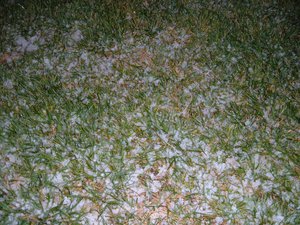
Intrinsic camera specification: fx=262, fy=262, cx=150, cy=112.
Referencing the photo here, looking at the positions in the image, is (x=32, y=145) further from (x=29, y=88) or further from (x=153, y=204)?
(x=153, y=204)

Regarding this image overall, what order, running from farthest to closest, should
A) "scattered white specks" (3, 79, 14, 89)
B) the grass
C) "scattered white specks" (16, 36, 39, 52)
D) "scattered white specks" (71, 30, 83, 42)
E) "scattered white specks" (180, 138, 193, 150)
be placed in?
"scattered white specks" (71, 30, 83, 42) → "scattered white specks" (16, 36, 39, 52) → "scattered white specks" (3, 79, 14, 89) → "scattered white specks" (180, 138, 193, 150) → the grass

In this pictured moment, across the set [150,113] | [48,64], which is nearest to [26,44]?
[48,64]

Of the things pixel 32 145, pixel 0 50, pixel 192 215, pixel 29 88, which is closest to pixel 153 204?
pixel 192 215

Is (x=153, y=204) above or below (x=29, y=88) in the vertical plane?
below

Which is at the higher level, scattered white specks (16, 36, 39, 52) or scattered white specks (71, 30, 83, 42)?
scattered white specks (71, 30, 83, 42)

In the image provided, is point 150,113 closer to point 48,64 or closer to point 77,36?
point 48,64

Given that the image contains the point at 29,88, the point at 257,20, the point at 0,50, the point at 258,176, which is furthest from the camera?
the point at 257,20

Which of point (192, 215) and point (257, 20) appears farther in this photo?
point (257, 20)

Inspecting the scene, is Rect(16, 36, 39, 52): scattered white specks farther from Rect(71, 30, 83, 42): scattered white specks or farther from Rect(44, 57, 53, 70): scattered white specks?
Rect(71, 30, 83, 42): scattered white specks

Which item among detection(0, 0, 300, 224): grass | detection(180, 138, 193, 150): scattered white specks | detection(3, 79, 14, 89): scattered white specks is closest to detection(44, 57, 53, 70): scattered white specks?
detection(0, 0, 300, 224): grass
